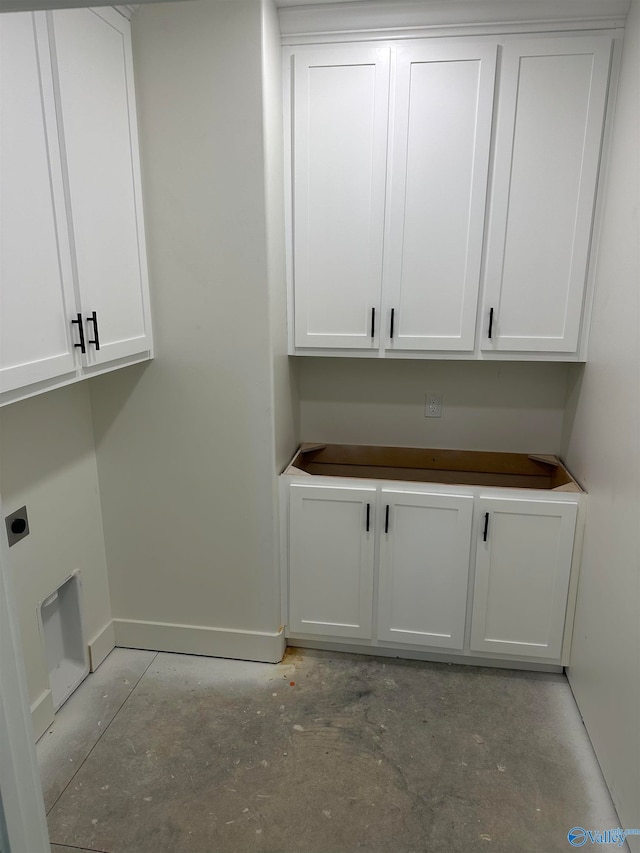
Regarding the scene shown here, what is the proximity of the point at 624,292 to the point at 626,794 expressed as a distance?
1585 millimetres

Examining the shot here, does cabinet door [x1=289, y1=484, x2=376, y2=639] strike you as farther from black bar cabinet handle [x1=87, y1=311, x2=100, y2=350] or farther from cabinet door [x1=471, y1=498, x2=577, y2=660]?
black bar cabinet handle [x1=87, y1=311, x2=100, y2=350]

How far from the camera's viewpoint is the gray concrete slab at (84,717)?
6.27ft

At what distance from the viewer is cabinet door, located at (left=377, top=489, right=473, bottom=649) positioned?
229 centimetres

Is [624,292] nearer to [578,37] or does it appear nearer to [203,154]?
[578,37]

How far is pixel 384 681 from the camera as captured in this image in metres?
2.35

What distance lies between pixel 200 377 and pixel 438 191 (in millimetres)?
1189

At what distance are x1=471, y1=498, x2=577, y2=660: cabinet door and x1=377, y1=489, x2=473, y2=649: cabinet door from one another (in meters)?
0.08

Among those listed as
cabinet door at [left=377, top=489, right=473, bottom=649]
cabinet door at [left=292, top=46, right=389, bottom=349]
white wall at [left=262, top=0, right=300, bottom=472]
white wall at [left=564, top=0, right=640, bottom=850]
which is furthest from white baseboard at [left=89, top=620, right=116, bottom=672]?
white wall at [left=564, top=0, right=640, bottom=850]

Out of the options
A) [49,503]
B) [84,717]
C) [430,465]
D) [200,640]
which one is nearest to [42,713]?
[84,717]

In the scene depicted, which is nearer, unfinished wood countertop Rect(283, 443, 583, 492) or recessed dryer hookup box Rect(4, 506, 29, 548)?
recessed dryer hookup box Rect(4, 506, 29, 548)

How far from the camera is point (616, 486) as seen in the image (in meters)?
1.88

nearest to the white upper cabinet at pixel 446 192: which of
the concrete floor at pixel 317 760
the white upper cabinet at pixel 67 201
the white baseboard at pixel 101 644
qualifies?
the white upper cabinet at pixel 67 201

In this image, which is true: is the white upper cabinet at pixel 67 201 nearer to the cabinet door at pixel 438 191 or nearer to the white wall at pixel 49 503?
the white wall at pixel 49 503

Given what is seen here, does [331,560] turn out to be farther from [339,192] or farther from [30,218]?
[30,218]
